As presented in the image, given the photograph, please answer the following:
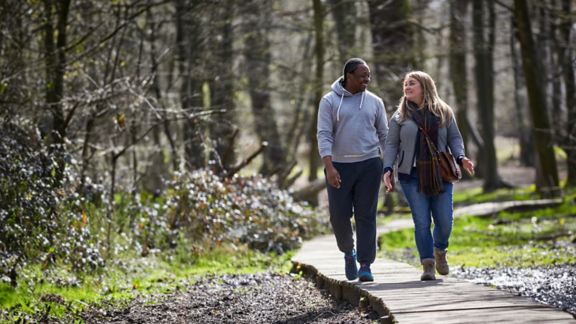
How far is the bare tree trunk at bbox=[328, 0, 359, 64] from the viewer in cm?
2150

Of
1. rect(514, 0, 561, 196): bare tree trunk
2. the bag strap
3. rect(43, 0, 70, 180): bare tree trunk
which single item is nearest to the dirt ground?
the bag strap

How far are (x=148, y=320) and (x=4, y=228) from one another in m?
2.04

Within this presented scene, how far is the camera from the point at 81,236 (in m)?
11.4

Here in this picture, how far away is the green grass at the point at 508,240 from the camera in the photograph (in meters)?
12.9

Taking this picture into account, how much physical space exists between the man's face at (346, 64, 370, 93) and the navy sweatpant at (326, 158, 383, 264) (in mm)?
686

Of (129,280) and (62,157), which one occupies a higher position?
(62,157)

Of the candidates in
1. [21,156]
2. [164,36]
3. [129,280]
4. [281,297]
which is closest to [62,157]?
[21,156]

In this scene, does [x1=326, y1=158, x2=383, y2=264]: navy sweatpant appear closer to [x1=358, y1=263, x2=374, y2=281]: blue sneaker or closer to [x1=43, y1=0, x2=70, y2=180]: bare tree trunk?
[x1=358, y1=263, x2=374, y2=281]: blue sneaker

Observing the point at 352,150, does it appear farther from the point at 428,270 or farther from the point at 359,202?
the point at 428,270

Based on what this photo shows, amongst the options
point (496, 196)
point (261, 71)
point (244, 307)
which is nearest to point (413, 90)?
point (244, 307)

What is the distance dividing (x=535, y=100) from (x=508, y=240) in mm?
8071

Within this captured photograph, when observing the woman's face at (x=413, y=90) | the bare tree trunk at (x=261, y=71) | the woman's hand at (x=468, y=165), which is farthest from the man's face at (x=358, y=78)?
the bare tree trunk at (x=261, y=71)

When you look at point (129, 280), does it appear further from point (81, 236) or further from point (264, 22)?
point (264, 22)

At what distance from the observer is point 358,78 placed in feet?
29.5
